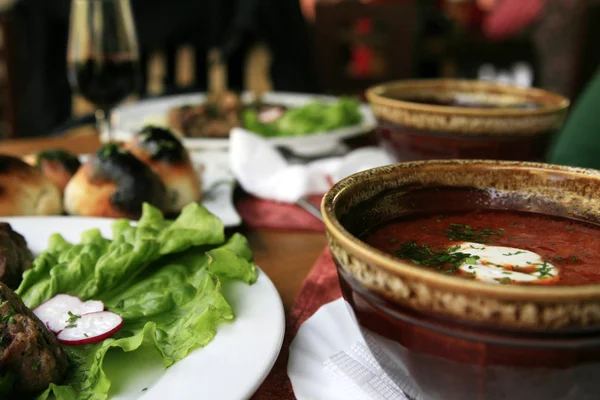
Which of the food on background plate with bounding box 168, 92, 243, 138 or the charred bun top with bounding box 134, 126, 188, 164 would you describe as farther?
the food on background plate with bounding box 168, 92, 243, 138

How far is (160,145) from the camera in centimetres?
143

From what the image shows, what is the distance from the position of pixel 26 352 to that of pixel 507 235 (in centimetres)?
60

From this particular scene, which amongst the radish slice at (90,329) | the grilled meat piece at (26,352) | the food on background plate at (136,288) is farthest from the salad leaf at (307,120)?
the grilled meat piece at (26,352)

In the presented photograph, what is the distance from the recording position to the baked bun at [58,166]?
1400 millimetres

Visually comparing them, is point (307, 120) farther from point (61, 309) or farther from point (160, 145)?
point (61, 309)

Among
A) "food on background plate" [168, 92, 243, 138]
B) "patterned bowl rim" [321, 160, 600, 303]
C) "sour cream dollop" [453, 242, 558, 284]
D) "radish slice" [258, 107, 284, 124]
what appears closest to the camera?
"patterned bowl rim" [321, 160, 600, 303]

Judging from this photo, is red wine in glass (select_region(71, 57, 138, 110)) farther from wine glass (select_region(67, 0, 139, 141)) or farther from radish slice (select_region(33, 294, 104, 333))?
radish slice (select_region(33, 294, 104, 333))

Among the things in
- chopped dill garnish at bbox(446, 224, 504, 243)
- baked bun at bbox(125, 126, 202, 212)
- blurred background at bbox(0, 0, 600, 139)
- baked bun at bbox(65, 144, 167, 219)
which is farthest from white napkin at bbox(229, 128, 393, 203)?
blurred background at bbox(0, 0, 600, 139)

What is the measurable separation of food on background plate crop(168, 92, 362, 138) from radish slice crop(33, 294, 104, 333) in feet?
3.78

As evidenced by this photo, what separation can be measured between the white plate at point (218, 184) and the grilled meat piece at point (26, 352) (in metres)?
0.52

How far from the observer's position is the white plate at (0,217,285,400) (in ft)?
2.18

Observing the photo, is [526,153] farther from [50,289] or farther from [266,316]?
[50,289]

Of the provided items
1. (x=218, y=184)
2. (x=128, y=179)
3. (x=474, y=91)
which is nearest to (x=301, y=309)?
(x=128, y=179)

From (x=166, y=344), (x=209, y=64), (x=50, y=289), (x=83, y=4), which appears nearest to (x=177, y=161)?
(x=50, y=289)
